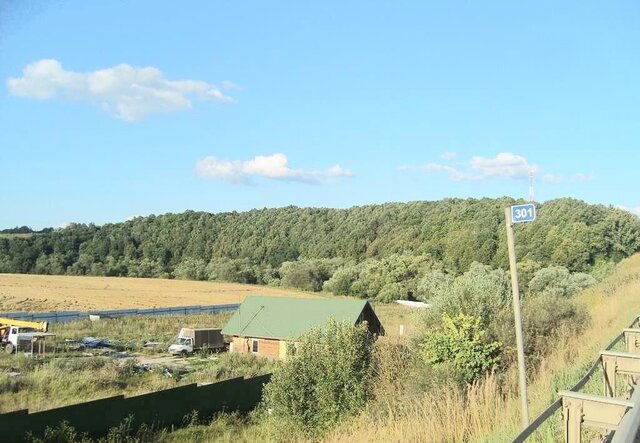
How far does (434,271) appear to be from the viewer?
3132 inches

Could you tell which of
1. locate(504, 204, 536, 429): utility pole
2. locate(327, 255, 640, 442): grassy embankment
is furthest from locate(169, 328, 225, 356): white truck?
locate(504, 204, 536, 429): utility pole

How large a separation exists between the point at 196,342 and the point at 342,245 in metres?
72.9

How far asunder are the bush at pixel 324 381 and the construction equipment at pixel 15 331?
26144 mm

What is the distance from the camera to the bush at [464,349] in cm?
1374

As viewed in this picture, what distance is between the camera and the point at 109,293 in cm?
8400

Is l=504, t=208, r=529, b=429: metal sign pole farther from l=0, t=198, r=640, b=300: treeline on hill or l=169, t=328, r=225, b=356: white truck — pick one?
l=0, t=198, r=640, b=300: treeline on hill

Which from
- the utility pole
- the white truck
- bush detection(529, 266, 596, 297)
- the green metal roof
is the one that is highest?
the utility pole

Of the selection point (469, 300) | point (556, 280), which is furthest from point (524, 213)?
point (556, 280)

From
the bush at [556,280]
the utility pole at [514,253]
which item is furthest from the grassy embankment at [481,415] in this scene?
the bush at [556,280]

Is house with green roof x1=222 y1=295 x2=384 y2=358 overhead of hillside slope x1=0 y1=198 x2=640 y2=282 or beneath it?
beneath

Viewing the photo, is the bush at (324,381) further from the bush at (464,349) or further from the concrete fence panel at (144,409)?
the concrete fence panel at (144,409)

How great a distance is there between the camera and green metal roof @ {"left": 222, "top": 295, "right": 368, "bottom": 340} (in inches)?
1391

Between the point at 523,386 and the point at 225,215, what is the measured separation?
146397 millimetres

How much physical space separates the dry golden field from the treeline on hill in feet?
31.8
